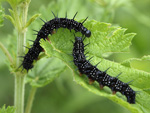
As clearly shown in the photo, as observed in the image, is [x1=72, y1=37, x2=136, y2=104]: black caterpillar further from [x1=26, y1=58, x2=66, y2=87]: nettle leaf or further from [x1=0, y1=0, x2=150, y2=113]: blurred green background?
[x1=0, y1=0, x2=150, y2=113]: blurred green background

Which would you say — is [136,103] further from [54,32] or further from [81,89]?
[81,89]

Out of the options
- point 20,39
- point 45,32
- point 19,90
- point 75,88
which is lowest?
point 19,90

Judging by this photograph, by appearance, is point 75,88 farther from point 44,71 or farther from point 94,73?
point 94,73

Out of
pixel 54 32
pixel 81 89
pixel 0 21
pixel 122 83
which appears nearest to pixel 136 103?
pixel 122 83

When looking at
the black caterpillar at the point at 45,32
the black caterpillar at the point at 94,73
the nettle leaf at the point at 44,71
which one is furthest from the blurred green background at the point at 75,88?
the black caterpillar at the point at 94,73

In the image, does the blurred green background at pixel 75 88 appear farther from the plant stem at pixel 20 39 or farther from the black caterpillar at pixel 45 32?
the plant stem at pixel 20 39

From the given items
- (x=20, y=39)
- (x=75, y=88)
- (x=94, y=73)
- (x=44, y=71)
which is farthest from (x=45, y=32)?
(x=75, y=88)
